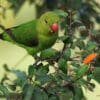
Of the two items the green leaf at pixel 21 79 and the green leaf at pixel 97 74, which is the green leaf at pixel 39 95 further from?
the green leaf at pixel 97 74

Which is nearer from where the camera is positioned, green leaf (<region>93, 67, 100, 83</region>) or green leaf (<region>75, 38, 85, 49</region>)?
green leaf (<region>93, 67, 100, 83</region>)

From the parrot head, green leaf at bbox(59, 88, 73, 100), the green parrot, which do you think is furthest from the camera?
the green parrot

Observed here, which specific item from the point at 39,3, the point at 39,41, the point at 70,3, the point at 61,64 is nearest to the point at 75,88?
the point at 61,64

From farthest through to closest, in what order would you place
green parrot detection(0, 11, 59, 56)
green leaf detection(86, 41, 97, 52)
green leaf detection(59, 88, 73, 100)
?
green parrot detection(0, 11, 59, 56)
green leaf detection(86, 41, 97, 52)
green leaf detection(59, 88, 73, 100)

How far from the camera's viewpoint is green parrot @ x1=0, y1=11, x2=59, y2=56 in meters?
1.89

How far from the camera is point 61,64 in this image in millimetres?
1418

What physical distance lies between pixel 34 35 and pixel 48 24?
0.12 metres

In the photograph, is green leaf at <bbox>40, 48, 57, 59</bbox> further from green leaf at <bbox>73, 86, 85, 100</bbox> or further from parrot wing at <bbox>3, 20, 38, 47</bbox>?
parrot wing at <bbox>3, 20, 38, 47</bbox>

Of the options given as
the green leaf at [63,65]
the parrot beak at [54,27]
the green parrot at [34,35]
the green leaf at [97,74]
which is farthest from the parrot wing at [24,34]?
the green leaf at [97,74]

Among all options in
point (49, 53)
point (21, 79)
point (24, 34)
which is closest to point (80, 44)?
point (49, 53)

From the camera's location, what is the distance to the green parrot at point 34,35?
74.3 inches

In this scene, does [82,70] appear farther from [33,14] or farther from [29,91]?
[33,14]

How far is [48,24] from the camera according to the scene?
6.12ft

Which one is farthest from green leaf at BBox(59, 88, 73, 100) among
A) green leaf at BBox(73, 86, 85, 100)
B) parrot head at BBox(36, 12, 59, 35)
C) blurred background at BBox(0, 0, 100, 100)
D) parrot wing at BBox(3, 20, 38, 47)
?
parrot wing at BBox(3, 20, 38, 47)
